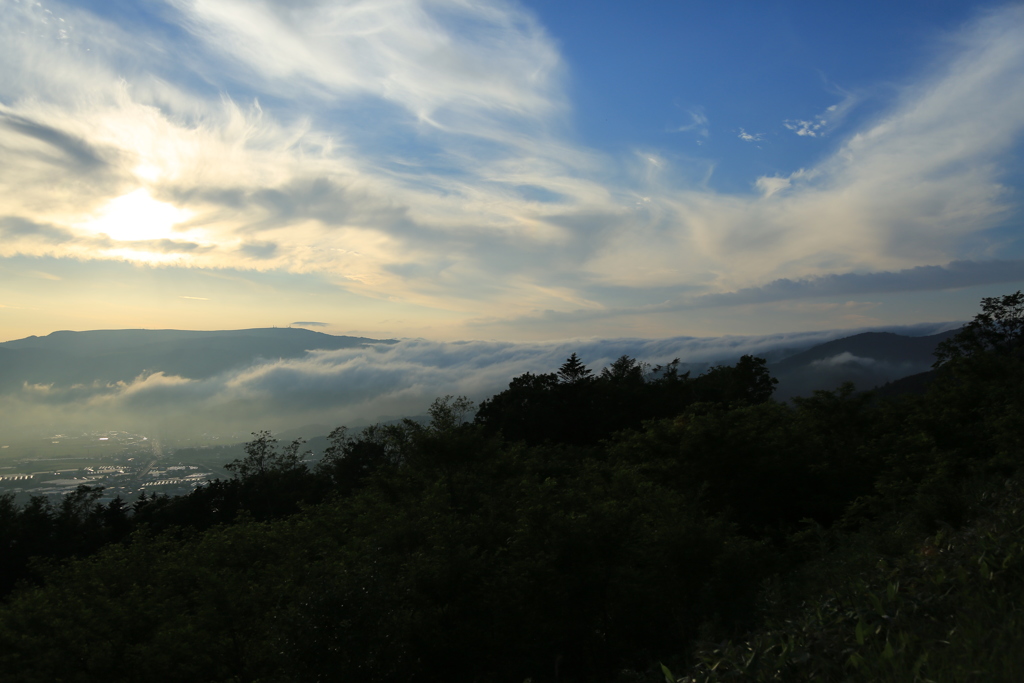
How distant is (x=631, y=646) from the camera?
13477 millimetres

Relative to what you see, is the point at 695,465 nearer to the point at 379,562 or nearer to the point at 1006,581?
the point at 379,562

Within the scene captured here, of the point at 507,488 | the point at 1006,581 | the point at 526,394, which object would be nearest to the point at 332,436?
the point at 526,394

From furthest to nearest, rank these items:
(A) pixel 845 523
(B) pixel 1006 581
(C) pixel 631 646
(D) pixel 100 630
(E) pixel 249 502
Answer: (E) pixel 249 502 → (A) pixel 845 523 → (D) pixel 100 630 → (C) pixel 631 646 → (B) pixel 1006 581

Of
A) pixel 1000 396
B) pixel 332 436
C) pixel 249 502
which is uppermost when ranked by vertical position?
pixel 1000 396

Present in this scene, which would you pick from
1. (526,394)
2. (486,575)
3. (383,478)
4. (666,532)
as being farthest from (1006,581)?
(526,394)

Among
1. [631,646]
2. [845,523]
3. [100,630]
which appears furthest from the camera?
[845,523]

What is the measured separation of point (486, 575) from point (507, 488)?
1369 centimetres

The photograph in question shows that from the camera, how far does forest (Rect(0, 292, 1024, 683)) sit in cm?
499

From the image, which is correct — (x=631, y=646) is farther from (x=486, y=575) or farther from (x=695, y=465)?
(x=695, y=465)

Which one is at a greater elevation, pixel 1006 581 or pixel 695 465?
pixel 1006 581

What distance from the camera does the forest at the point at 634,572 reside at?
197 inches

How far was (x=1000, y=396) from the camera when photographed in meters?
24.1

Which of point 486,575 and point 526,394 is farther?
point 526,394

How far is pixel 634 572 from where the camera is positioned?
13.1 meters
